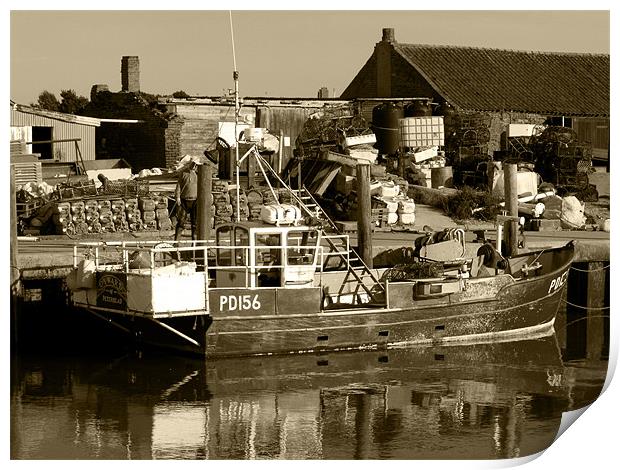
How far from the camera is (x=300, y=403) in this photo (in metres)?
15.6

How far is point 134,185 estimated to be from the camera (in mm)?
24484

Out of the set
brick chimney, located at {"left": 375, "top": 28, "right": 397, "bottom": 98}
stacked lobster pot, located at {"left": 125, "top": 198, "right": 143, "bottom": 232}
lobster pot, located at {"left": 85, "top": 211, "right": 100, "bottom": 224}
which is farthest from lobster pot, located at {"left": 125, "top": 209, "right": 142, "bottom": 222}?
brick chimney, located at {"left": 375, "top": 28, "right": 397, "bottom": 98}

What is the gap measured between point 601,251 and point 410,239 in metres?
3.11

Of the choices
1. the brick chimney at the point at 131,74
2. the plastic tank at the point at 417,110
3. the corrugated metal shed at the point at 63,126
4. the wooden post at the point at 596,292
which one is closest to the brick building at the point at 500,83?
the plastic tank at the point at 417,110

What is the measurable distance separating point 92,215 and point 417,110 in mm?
10764

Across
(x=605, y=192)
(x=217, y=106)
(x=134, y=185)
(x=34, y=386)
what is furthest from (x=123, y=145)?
(x=34, y=386)

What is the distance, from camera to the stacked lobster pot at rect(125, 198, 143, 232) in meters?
23.0

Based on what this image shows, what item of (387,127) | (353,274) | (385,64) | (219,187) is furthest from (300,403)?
(385,64)

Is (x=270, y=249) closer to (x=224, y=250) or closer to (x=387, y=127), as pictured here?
(x=224, y=250)

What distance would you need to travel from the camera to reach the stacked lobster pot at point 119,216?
2291 centimetres

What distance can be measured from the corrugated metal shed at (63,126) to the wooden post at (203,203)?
30.1 ft

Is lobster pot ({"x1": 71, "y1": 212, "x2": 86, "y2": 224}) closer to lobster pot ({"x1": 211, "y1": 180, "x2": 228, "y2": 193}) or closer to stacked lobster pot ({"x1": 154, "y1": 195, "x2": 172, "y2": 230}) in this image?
stacked lobster pot ({"x1": 154, "y1": 195, "x2": 172, "y2": 230})

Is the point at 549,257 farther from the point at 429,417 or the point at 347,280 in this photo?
the point at 429,417

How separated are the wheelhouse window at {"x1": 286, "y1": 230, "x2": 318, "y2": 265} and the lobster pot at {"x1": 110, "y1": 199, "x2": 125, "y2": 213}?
5496 millimetres
